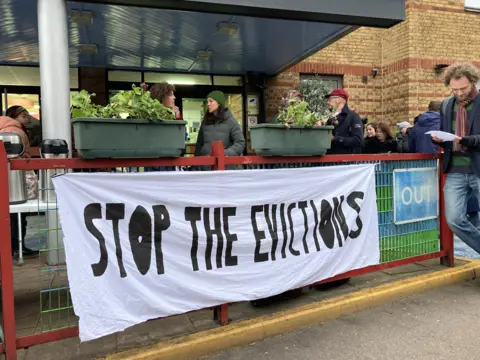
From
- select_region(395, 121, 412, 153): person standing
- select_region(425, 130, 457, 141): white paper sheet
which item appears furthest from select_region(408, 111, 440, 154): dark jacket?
select_region(425, 130, 457, 141): white paper sheet

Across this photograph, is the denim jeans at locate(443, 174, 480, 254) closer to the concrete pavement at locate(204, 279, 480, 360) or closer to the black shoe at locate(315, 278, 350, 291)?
the concrete pavement at locate(204, 279, 480, 360)

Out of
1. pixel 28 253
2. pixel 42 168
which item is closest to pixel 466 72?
pixel 42 168

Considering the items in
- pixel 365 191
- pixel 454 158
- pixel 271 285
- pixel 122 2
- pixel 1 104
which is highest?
pixel 122 2

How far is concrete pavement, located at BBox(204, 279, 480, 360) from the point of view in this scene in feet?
9.18

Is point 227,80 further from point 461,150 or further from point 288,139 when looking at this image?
point 288,139

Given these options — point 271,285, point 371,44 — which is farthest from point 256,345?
point 371,44

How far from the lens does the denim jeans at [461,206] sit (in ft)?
13.2

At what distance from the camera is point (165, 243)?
2789 mm

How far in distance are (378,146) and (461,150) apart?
2.36 m

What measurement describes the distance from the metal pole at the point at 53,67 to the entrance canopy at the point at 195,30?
54 cm

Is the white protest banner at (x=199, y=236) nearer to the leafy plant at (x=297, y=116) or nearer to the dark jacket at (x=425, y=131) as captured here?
the leafy plant at (x=297, y=116)

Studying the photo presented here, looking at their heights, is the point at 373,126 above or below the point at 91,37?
below

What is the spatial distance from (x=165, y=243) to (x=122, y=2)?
11.5 ft

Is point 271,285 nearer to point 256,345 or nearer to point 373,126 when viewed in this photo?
point 256,345
